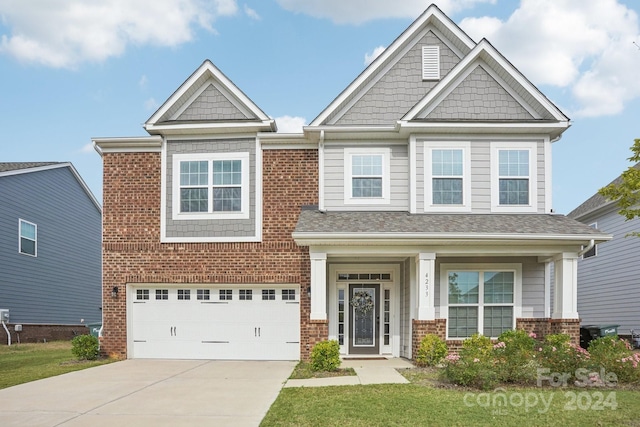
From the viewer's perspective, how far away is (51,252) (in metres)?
27.1

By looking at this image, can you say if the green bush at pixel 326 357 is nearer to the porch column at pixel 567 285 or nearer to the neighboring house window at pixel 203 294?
the neighboring house window at pixel 203 294

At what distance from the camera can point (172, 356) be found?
1658cm

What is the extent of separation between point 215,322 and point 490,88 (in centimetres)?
979

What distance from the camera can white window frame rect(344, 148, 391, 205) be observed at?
16.2m

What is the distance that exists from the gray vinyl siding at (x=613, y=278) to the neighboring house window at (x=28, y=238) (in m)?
23.4

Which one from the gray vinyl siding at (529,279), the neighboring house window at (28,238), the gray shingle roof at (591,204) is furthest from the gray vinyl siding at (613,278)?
the neighboring house window at (28,238)

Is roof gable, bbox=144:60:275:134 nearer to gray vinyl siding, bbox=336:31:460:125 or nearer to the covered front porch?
gray vinyl siding, bbox=336:31:460:125

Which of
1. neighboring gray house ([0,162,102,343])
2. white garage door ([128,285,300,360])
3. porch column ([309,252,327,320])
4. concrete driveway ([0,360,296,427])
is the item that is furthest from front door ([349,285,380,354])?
neighboring gray house ([0,162,102,343])

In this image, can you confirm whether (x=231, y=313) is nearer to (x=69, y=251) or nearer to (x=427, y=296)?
(x=427, y=296)

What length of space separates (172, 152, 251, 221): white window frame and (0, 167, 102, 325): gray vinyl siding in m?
11.1

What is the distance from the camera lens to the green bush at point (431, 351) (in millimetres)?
14031

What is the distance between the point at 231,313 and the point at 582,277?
16.8 metres

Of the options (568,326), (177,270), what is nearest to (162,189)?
(177,270)

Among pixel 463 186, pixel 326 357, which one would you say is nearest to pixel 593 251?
pixel 463 186
